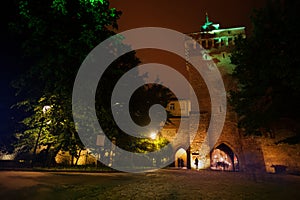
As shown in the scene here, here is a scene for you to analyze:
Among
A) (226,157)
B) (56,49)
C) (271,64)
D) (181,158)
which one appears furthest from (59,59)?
(226,157)

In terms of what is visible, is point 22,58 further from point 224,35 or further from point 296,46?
point 224,35

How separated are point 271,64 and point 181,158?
19.0 meters

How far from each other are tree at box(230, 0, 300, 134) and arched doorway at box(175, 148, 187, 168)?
13654mm

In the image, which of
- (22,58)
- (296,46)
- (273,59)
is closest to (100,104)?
(22,58)

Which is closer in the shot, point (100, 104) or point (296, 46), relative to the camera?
point (296, 46)

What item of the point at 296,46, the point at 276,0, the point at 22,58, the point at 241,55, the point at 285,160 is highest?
the point at 276,0

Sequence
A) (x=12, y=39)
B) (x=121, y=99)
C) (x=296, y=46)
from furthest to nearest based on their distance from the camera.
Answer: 1. (x=121, y=99)
2. (x=12, y=39)
3. (x=296, y=46)

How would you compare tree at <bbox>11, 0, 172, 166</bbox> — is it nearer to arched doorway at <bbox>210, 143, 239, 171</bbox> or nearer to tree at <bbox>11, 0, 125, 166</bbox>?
tree at <bbox>11, 0, 125, 166</bbox>

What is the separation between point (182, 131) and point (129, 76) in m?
14.8

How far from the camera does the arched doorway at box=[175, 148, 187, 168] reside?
27.4 m

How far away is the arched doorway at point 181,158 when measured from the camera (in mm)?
27397

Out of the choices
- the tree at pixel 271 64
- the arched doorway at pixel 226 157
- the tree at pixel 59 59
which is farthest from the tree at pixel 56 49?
the arched doorway at pixel 226 157

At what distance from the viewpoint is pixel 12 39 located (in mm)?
12422

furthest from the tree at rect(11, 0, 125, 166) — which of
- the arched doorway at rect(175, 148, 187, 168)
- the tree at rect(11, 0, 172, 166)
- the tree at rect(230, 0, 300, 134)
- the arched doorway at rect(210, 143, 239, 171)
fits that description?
the arched doorway at rect(210, 143, 239, 171)
